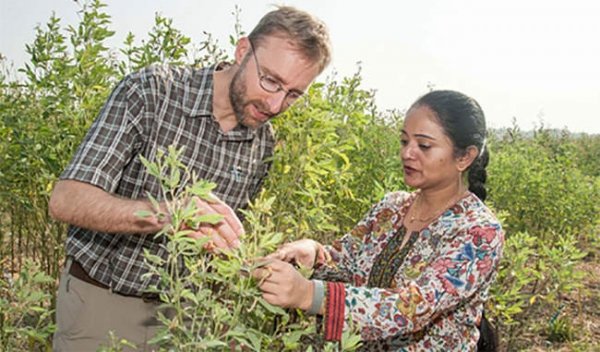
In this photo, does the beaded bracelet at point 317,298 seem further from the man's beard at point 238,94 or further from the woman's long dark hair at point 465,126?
the woman's long dark hair at point 465,126

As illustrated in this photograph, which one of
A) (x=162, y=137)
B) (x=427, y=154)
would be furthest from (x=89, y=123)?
(x=427, y=154)

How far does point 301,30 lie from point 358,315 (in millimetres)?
827

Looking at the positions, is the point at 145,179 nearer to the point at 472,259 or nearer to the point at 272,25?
the point at 272,25

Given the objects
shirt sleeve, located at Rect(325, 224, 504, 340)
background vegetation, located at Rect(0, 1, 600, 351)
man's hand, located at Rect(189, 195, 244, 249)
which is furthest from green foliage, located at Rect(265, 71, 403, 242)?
man's hand, located at Rect(189, 195, 244, 249)

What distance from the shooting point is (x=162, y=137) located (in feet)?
6.53

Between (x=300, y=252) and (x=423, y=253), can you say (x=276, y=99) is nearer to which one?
(x=300, y=252)

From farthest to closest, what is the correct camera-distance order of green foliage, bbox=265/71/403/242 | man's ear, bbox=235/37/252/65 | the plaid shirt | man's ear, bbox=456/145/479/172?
1. green foliage, bbox=265/71/403/242
2. man's ear, bbox=456/145/479/172
3. man's ear, bbox=235/37/252/65
4. the plaid shirt

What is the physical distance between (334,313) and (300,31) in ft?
2.67

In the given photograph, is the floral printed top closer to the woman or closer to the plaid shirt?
the woman

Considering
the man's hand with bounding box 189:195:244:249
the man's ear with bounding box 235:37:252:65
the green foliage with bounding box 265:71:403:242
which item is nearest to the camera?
the man's hand with bounding box 189:195:244:249

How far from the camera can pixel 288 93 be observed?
2.00 meters

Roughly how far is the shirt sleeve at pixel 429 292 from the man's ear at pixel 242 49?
750 millimetres

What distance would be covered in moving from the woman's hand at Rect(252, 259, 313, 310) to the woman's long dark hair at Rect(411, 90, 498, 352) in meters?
0.80

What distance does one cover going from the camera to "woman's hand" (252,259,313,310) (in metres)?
1.46
